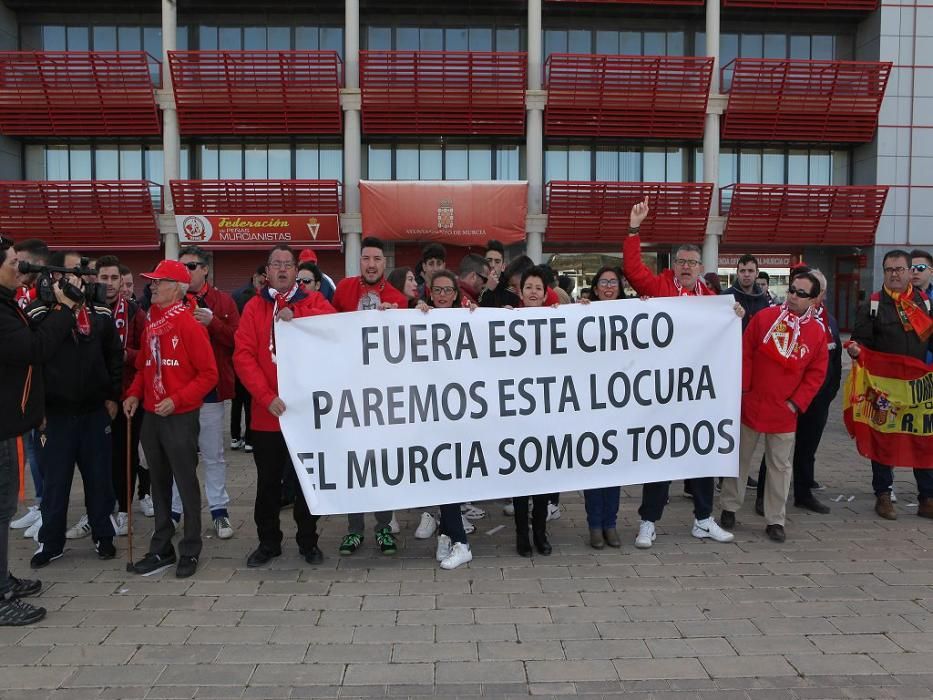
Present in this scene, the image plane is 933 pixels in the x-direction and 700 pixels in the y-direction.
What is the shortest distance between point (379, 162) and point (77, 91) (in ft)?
32.5

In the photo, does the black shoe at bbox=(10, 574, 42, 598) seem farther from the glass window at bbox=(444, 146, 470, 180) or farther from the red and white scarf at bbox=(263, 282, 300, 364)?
the glass window at bbox=(444, 146, 470, 180)

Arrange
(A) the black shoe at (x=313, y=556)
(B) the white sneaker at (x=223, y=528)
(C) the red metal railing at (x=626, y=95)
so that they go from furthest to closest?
(C) the red metal railing at (x=626, y=95) → (B) the white sneaker at (x=223, y=528) → (A) the black shoe at (x=313, y=556)

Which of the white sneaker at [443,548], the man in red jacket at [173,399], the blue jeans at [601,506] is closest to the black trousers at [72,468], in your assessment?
the man in red jacket at [173,399]

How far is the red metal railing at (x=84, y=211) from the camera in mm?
23625

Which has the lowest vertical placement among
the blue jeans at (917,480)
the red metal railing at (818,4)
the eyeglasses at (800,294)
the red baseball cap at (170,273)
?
the blue jeans at (917,480)

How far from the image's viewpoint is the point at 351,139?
935 inches

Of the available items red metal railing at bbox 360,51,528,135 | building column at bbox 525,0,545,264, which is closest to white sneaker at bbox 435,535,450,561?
building column at bbox 525,0,545,264

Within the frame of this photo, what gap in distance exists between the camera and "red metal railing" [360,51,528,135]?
914 inches

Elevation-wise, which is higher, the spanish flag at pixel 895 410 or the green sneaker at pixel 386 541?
the spanish flag at pixel 895 410

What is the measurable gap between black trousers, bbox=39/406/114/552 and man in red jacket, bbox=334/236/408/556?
178cm

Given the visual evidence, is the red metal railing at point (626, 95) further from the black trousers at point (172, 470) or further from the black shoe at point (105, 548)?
the black shoe at point (105, 548)

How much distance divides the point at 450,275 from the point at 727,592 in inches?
114

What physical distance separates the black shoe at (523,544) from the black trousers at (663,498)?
958mm

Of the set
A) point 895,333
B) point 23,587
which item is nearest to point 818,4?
point 895,333
